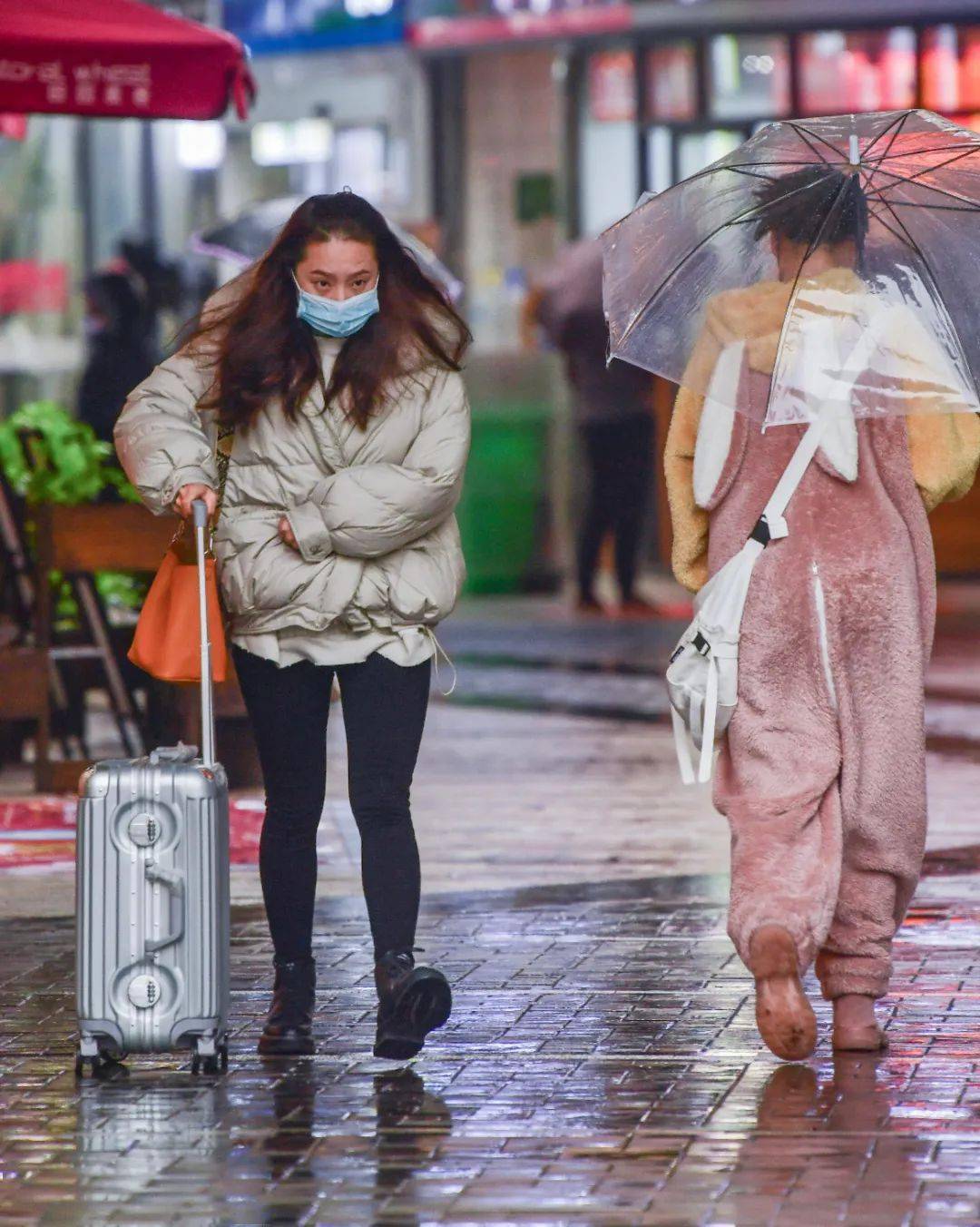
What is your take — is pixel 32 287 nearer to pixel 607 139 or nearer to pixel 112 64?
pixel 607 139

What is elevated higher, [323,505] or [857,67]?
[857,67]

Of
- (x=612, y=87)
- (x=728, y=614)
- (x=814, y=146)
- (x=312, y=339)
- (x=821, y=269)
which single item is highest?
(x=612, y=87)

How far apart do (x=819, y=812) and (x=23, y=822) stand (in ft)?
14.1

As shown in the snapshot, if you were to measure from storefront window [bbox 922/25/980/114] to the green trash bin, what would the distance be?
3.35 meters

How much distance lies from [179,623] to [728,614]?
3.83ft

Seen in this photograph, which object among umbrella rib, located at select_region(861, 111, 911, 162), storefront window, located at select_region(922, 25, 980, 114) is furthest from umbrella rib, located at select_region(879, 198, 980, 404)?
storefront window, located at select_region(922, 25, 980, 114)

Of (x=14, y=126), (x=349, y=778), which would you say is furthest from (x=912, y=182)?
(x=14, y=126)

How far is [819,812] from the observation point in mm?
5883

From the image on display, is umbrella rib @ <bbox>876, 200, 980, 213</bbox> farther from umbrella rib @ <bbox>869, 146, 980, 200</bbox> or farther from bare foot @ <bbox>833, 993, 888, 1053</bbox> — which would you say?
bare foot @ <bbox>833, 993, 888, 1053</bbox>

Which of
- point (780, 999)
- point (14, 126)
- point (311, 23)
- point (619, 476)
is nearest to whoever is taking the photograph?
point (780, 999)

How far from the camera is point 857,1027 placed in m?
5.94

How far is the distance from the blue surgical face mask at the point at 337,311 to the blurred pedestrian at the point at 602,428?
10846mm

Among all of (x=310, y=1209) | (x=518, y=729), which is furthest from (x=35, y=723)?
(x=310, y=1209)

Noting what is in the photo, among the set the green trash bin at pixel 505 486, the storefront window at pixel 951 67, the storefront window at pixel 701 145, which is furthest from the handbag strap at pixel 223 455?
the storefront window at pixel 951 67
